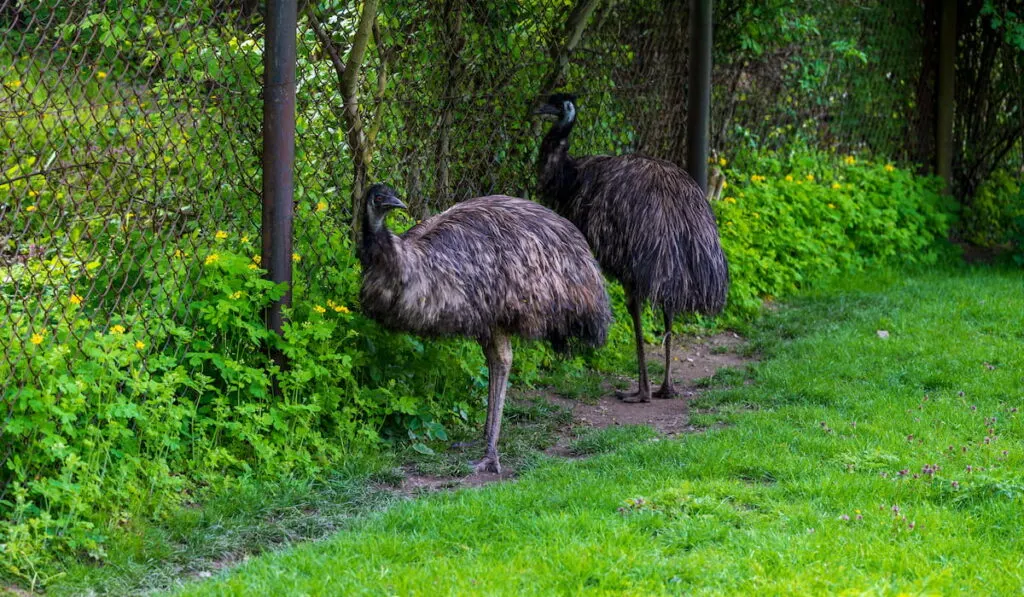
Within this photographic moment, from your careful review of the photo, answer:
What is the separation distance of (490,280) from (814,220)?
4.85 metres

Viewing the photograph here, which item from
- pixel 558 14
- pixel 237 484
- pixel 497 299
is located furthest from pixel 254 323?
pixel 558 14

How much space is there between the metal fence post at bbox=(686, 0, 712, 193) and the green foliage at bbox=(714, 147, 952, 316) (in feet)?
2.20

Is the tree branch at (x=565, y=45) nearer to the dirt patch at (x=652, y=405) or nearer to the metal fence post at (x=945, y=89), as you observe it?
the dirt patch at (x=652, y=405)

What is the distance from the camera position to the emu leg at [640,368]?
263 inches

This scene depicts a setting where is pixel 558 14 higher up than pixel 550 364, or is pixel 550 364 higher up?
pixel 558 14

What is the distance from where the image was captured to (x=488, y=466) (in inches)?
212

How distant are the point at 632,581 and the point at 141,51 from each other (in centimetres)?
318

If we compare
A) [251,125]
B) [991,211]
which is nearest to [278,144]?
[251,125]

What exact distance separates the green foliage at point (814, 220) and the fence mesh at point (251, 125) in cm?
40

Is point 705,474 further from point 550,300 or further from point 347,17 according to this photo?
point 347,17

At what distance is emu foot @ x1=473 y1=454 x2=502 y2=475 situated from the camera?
17.6ft

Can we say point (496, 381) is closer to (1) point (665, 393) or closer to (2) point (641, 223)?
(2) point (641, 223)

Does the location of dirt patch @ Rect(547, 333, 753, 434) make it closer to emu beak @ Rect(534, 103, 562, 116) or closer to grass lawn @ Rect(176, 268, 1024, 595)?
grass lawn @ Rect(176, 268, 1024, 595)

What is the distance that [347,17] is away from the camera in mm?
6047
